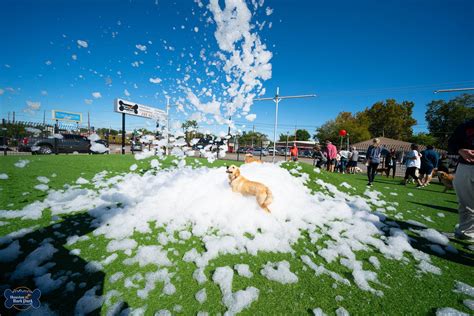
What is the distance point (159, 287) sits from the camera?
1.79 m

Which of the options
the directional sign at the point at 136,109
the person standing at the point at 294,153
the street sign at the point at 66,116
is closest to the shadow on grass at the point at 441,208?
the person standing at the point at 294,153

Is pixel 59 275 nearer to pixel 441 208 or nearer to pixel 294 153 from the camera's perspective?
pixel 441 208

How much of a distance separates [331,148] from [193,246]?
10.9 m

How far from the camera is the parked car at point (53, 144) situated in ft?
43.5

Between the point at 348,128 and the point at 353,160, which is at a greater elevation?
the point at 348,128

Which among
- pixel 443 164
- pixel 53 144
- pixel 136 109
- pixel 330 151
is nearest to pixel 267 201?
pixel 330 151

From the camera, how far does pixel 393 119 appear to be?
50781 millimetres

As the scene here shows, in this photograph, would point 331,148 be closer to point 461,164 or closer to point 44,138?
point 461,164

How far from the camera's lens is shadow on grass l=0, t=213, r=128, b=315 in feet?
5.16

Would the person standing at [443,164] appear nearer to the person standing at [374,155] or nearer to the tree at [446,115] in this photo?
the person standing at [374,155]

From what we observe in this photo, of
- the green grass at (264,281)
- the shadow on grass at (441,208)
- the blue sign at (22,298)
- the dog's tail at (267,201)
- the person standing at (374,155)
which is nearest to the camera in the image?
the blue sign at (22,298)

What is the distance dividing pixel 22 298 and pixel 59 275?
0.25m

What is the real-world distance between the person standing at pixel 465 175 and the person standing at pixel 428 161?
7516mm

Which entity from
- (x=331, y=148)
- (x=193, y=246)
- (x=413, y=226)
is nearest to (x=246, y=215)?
(x=193, y=246)
